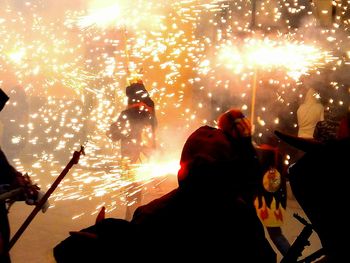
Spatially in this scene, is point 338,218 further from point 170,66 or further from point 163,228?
point 170,66

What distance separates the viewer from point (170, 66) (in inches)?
355

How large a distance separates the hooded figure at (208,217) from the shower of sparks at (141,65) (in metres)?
4.35

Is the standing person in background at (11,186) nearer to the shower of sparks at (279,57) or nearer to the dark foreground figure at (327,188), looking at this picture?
the dark foreground figure at (327,188)

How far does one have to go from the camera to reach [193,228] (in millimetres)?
1734

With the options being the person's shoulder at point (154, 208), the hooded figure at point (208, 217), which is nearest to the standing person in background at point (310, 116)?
the hooded figure at point (208, 217)

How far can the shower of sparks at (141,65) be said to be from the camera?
24.9 feet

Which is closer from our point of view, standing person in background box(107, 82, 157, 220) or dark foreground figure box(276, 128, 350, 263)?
dark foreground figure box(276, 128, 350, 263)

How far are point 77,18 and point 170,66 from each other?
15.5 feet

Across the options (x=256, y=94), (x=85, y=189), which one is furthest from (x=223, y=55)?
(x=85, y=189)

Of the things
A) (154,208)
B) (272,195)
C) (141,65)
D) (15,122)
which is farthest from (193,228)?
(15,122)

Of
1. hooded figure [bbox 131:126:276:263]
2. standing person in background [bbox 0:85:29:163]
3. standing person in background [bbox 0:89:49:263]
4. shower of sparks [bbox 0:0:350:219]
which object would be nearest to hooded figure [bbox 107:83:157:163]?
shower of sparks [bbox 0:0:350:219]

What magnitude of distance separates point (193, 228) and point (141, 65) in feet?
25.0

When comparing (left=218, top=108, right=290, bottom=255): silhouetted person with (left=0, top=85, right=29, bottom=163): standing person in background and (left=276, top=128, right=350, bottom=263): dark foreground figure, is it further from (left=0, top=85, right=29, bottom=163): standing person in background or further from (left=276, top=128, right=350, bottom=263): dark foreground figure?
(left=0, top=85, right=29, bottom=163): standing person in background

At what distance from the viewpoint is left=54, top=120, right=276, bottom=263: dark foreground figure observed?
63.9 inches
